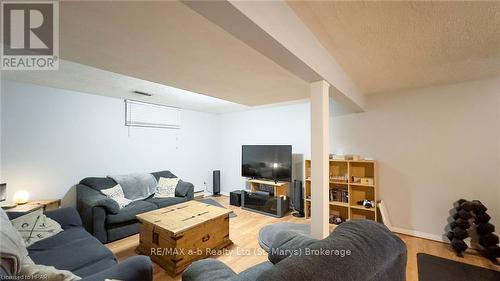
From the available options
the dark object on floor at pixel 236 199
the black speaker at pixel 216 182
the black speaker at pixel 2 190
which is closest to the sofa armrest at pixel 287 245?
the dark object on floor at pixel 236 199

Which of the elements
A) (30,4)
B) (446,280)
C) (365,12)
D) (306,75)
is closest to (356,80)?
(306,75)

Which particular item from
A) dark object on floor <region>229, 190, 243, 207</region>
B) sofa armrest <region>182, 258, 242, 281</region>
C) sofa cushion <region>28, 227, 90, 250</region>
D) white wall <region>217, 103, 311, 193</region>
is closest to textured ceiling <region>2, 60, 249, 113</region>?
white wall <region>217, 103, 311, 193</region>

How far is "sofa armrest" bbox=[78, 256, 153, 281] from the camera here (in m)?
1.22

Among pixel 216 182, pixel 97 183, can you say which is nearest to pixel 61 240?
pixel 97 183

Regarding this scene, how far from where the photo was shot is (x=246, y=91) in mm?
2889

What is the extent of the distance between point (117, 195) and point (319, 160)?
3273mm

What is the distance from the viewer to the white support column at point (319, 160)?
181cm

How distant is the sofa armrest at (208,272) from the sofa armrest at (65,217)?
1991 mm

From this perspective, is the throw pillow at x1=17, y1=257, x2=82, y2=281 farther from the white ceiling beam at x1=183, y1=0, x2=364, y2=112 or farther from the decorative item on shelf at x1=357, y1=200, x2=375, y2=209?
the decorative item on shelf at x1=357, y1=200, x2=375, y2=209

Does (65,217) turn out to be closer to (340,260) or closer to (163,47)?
(163,47)

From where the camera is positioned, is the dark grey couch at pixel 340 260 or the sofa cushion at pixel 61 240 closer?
the dark grey couch at pixel 340 260

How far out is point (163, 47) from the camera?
5.45ft

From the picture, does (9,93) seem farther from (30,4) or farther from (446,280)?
(446,280)

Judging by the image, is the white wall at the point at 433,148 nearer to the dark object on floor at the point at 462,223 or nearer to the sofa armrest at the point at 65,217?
the dark object on floor at the point at 462,223
